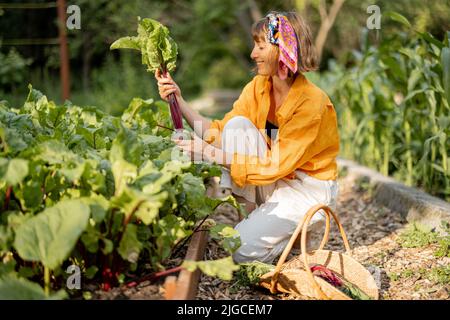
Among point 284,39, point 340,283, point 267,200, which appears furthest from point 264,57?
point 340,283

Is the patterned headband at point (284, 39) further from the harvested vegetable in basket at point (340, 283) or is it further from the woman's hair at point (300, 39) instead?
the harvested vegetable in basket at point (340, 283)

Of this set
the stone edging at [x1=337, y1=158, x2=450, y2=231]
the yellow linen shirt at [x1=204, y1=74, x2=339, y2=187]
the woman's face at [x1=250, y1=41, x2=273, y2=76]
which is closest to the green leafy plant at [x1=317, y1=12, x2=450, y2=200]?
the stone edging at [x1=337, y1=158, x2=450, y2=231]

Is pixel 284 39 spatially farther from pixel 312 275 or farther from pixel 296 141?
pixel 312 275

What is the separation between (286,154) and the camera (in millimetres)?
2553

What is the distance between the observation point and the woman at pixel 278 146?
101 inches

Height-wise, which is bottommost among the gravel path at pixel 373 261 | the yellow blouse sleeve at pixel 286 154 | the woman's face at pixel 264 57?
the gravel path at pixel 373 261

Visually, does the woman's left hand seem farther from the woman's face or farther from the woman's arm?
the woman's face

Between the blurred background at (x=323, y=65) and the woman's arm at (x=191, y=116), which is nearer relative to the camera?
the woman's arm at (x=191, y=116)

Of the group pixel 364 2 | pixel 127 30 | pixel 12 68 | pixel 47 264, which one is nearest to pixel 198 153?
pixel 47 264

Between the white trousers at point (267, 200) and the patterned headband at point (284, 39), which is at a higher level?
the patterned headband at point (284, 39)

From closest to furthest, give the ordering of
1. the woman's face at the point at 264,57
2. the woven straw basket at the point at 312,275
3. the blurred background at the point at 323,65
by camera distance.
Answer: the woven straw basket at the point at 312,275, the woman's face at the point at 264,57, the blurred background at the point at 323,65

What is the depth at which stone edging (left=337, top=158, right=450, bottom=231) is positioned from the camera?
3101 millimetres

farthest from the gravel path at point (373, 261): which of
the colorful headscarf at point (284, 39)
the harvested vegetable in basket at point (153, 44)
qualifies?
the colorful headscarf at point (284, 39)
